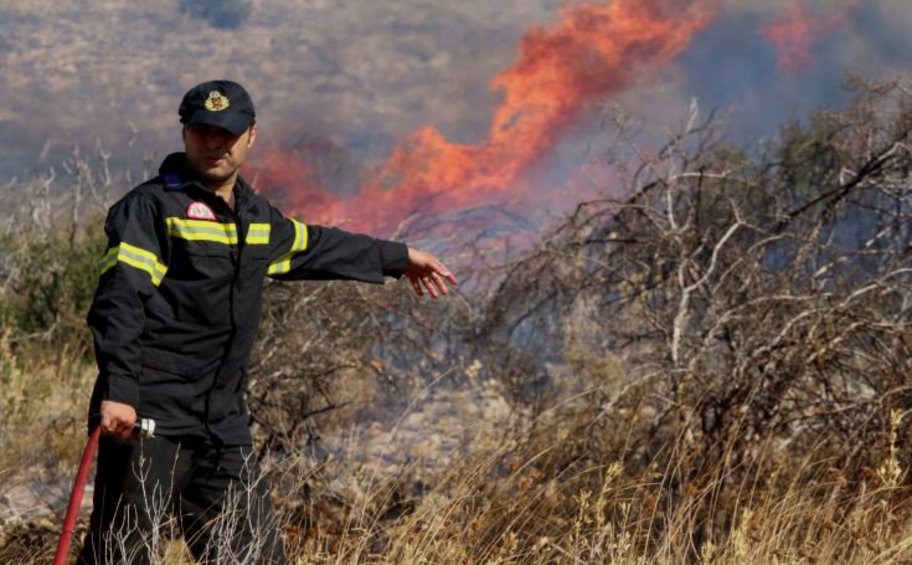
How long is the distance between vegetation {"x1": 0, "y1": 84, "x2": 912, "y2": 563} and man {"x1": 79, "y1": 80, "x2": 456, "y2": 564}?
1.40 feet

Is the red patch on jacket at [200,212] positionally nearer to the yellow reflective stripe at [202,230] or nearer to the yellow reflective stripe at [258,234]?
the yellow reflective stripe at [202,230]

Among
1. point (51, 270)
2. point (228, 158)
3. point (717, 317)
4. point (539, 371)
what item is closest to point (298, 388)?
point (539, 371)

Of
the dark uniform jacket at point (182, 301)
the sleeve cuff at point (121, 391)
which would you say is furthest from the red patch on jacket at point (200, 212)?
the sleeve cuff at point (121, 391)

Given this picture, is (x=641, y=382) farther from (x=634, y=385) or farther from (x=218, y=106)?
(x=218, y=106)

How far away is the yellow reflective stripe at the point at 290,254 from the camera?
396cm

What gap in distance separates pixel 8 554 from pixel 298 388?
2537 millimetres

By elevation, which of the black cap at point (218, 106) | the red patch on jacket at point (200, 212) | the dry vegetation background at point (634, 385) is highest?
the black cap at point (218, 106)

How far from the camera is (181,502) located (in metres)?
3.83

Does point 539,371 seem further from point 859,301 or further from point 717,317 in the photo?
point 859,301

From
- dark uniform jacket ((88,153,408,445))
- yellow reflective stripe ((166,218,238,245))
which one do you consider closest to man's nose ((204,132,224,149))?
dark uniform jacket ((88,153,408,445))

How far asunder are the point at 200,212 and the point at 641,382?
119 inches

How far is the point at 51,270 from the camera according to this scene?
403 inches

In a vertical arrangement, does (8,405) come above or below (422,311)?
below

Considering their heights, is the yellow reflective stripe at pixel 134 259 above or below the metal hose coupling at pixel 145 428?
above
